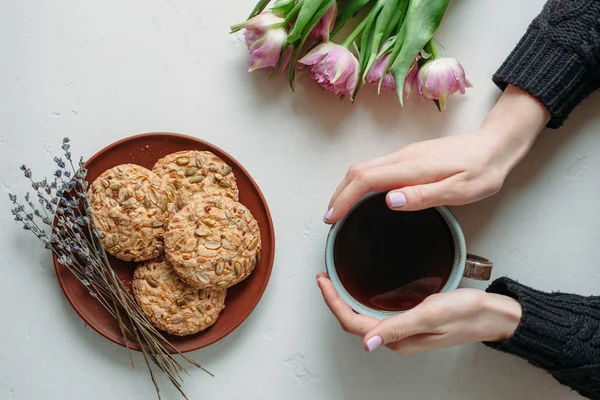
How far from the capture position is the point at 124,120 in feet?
3.38

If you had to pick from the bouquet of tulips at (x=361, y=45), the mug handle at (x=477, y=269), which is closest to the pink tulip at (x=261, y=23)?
the bouquet of tulips at (x=361, y=45)

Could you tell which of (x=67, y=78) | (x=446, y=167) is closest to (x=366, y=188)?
(x=446, y=167)

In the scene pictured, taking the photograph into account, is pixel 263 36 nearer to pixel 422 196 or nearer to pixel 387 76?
pixel 387 76

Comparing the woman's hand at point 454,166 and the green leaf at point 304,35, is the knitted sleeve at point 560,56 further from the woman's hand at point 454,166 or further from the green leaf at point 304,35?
the green leaf at point 304,35

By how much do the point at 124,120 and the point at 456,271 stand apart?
2.01 ft

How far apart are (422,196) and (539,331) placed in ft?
0.97

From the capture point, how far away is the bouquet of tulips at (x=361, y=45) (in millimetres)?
941

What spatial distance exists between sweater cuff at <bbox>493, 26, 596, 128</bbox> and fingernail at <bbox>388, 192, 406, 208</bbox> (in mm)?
287

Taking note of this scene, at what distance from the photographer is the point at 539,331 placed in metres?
0.92

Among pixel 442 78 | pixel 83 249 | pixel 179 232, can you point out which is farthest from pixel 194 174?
pixel 442 78

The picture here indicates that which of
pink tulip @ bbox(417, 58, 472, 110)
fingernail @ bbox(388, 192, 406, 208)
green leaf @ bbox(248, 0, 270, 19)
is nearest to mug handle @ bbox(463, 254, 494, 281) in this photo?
fingernail @ bbox(388, 192, 406, 208)

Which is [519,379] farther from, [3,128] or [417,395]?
[3,128]

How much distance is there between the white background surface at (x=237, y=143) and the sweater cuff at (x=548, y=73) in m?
0.08

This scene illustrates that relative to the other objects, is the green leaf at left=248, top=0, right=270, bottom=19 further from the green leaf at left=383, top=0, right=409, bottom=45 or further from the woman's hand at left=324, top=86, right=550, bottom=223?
the woman's hand at left=324, top=86, right=550, bottom=223
